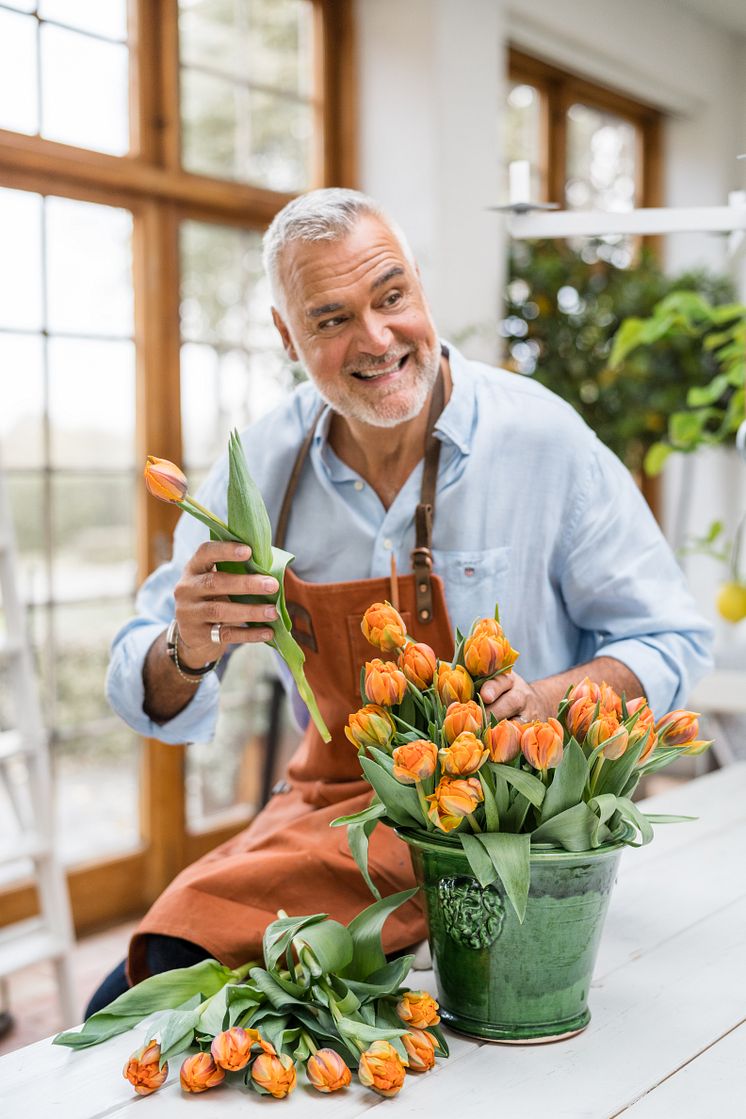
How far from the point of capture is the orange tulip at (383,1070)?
1.04 metres

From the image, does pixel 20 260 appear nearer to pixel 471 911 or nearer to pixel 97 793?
pixel 97 793

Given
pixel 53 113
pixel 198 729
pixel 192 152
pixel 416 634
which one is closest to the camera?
pixel 416 634

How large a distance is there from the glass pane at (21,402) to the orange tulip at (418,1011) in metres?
2.68

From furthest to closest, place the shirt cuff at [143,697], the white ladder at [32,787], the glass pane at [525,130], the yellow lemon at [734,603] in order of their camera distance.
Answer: the glass pane at [525,130] < the white ladder at [32,787] < the yellow lemon at [734,603] < the shirt cuff at [143,697]

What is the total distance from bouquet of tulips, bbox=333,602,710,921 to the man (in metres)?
0.36

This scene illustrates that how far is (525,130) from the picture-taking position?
522 centimetres

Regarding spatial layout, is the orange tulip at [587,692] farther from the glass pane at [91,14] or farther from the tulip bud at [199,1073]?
the glass pane at [91,14]

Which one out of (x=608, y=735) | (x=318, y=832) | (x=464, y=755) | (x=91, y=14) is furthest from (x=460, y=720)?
(x=91, y=14)

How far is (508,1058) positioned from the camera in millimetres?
1134

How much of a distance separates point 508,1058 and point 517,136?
468cm

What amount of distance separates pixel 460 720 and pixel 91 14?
3.24m

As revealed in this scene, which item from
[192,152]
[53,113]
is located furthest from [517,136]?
[53,113]

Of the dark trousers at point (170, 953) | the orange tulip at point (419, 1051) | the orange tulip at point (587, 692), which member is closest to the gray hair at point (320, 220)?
the orange tulip at point (587, 692)

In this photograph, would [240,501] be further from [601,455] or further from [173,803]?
[173,803]
